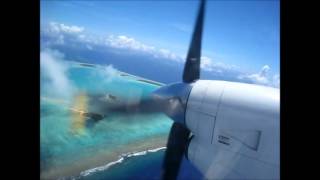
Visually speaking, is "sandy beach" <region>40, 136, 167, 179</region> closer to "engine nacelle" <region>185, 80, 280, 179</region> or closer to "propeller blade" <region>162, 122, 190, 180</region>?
"propeller blade" <region>162, 122, 190, 180</region>

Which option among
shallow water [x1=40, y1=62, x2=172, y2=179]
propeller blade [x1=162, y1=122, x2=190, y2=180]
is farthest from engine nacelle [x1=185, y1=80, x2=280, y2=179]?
shallow water [x1=40, y1=62, x2=172, y2=179]

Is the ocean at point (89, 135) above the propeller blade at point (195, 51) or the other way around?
the other way around

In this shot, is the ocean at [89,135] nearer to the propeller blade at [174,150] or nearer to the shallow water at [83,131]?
the shallow water at [83,131]

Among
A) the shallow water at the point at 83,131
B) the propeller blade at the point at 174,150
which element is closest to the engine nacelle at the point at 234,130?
the propeller blade at the point at 174,150

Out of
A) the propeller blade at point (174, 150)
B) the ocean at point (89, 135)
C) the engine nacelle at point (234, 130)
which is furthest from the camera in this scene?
the ocean at point (89, 135)

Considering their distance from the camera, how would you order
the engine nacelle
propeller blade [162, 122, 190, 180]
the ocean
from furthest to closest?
the ocean, propeller blade [162, 122, 190, 180], the engine nacelle
